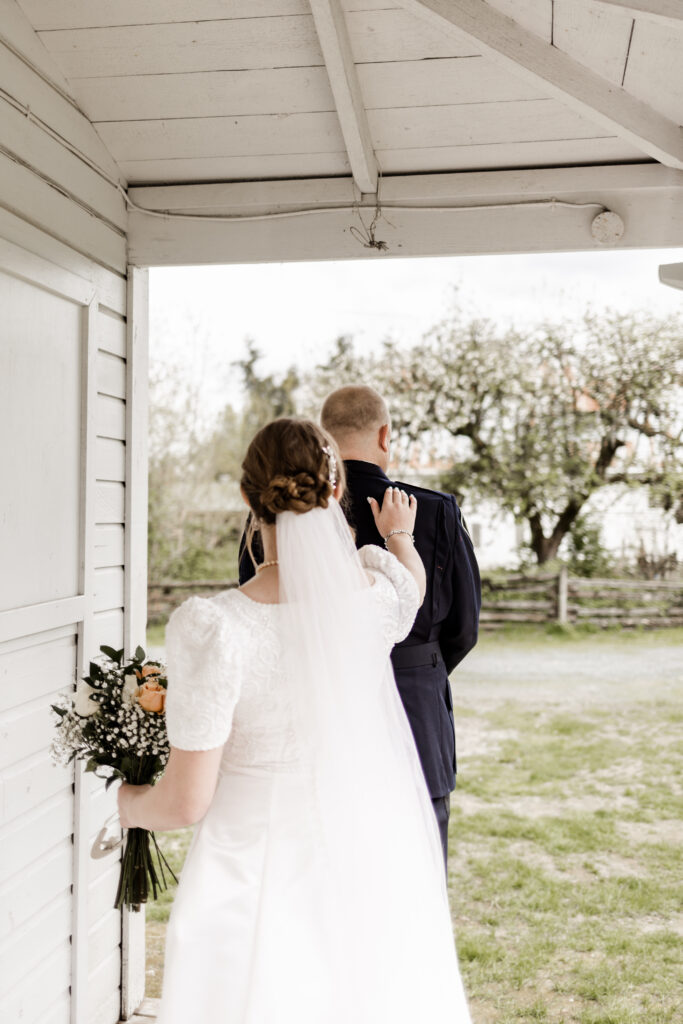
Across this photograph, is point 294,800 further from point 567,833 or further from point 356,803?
point 567,833

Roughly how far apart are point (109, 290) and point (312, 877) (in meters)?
1.99

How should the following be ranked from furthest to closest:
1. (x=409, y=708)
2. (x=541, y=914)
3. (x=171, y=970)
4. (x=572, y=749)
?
1. (x=572, y=749)
2. (x=541, y=914)
3. (x=409, y=708)
4. (x=171, y=970)

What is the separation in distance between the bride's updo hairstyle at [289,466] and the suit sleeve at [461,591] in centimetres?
88

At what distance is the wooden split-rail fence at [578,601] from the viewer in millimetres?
8891

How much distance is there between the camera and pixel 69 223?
272 cm

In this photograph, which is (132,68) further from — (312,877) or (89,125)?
(312,877)

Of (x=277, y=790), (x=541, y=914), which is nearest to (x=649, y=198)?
(x=277, y=790)

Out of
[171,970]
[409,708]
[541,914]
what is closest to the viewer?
[171,970]

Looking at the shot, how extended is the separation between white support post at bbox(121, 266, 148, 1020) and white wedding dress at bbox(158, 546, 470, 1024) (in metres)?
1.50

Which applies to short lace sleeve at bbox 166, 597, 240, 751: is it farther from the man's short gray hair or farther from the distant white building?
the distant white building

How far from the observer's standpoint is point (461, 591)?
260 centimetres

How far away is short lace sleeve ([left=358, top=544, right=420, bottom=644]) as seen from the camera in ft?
6.32

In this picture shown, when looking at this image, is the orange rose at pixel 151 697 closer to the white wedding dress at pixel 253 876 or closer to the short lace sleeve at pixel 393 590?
the white wedding dress at pixel 253 876

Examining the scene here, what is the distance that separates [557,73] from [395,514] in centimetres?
113
